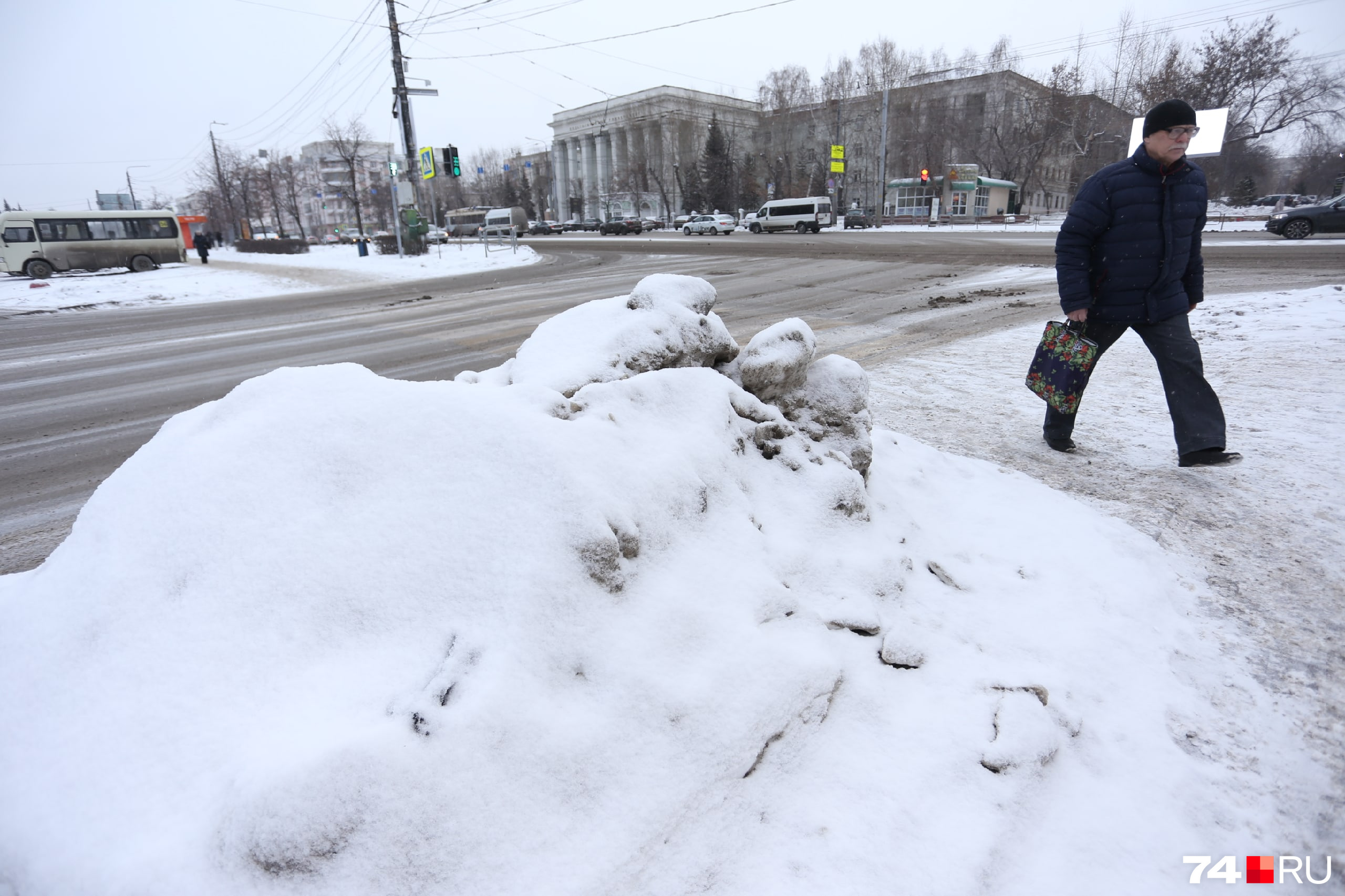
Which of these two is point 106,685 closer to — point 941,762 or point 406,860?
point 406,860

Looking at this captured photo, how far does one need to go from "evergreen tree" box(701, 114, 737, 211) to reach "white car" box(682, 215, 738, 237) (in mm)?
21010

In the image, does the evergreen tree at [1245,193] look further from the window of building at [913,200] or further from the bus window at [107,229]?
the bus window at [107,229]

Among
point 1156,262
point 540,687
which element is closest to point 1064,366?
point 1156,262

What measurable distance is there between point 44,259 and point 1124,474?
33.5 metres

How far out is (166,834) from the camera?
1357 millimetres

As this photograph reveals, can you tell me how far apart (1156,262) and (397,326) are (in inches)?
412

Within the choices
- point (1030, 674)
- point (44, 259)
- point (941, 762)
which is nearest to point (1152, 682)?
point (1030, 674)

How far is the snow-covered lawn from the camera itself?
18125mm

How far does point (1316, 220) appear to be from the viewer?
66.8ft

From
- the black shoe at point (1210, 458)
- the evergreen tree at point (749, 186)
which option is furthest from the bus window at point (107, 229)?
the evergreen tree at point (749, 186)

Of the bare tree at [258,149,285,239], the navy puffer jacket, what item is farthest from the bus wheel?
the navy puffer jacket

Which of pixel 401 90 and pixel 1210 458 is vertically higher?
pixel 401 90

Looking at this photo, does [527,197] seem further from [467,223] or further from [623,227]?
[623,227]

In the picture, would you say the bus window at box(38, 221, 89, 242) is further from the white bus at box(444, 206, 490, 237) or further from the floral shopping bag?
the white bus at box(444, 206, 490, 237)
